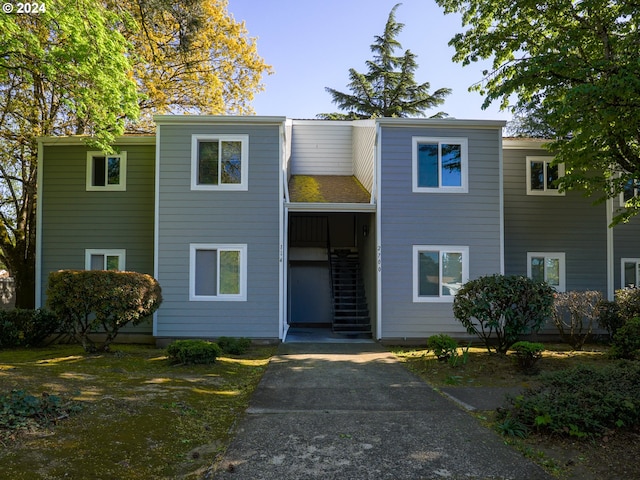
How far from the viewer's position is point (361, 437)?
4598 millimetres

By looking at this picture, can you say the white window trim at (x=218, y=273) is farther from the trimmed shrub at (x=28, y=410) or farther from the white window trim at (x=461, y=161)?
the trimmed shrub at (x=28, y=410)

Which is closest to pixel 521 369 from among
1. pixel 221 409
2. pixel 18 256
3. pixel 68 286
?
pixel 221 409

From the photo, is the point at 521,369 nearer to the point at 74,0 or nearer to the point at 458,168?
the point at 458,168

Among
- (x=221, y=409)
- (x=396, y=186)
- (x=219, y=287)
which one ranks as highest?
(x=396, y=186)

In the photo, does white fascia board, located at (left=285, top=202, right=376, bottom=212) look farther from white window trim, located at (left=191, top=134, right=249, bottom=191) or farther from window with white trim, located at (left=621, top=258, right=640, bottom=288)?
window with white trim, located at (left=621, top=258, right=640, bottom=288)

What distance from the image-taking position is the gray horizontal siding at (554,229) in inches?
506

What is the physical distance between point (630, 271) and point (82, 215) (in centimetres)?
1524

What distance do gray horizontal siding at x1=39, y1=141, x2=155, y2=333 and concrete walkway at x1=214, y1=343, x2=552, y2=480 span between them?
23.3 ft

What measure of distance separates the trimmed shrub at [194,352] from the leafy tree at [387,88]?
66.7 feet

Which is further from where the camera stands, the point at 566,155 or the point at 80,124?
the point at 80,124

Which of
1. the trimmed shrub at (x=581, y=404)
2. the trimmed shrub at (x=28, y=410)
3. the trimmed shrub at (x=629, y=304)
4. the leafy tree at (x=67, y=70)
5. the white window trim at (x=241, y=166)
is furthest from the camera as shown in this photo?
the white window trim at (x=241, y=166)

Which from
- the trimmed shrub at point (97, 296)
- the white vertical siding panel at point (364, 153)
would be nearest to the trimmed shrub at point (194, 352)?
the trimmed shrub at point (97, 296)

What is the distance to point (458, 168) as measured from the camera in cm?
1168

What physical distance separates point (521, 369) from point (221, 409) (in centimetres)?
513
